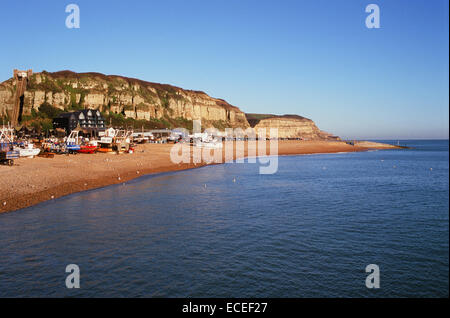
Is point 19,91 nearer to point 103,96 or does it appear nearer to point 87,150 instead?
point 103,96

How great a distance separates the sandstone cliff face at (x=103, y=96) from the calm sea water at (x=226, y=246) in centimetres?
11128

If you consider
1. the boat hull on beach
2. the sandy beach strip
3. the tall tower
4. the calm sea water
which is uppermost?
the tall tower

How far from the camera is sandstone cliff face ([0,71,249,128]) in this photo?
118938 mm

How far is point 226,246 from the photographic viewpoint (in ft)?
52.1

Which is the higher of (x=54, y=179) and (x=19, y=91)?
(x=19, y=91)

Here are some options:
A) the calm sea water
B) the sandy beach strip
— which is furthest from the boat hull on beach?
the calm sea water

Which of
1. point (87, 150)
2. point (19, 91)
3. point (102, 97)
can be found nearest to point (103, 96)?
point (102, 97)

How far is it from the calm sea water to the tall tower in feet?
348

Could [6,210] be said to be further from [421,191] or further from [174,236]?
[421,191]

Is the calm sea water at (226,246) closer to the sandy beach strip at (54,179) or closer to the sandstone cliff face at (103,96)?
the sandy beach strip at (54,179)

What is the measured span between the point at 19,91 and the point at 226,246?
13017 centimetres

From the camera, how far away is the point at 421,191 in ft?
105

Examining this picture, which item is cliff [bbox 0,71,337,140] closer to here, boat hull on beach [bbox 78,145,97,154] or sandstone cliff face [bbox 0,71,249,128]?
sandstone cliff face [bbox 0,71,249,128]

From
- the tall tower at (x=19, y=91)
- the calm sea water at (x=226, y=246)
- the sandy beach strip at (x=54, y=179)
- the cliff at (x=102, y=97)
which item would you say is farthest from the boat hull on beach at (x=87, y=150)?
the cliff at (x=102, y=97)
